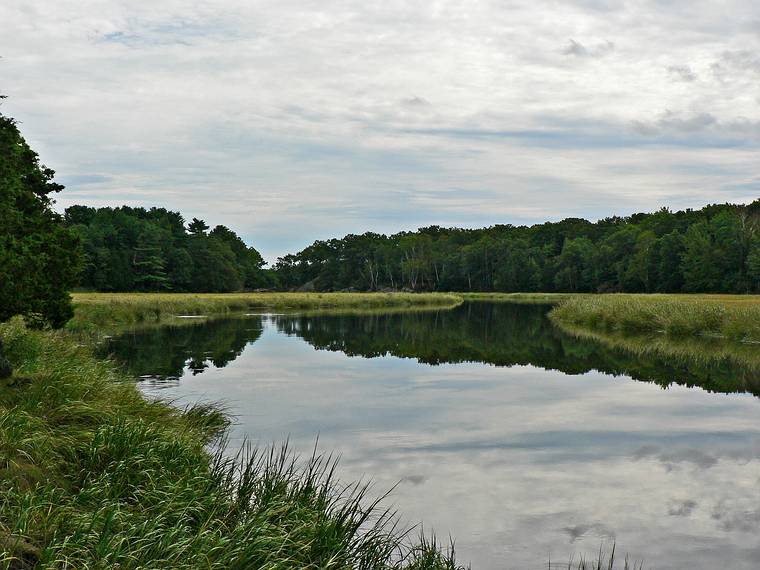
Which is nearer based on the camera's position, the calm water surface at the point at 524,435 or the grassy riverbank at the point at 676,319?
the calm water surface at the point at 524,435

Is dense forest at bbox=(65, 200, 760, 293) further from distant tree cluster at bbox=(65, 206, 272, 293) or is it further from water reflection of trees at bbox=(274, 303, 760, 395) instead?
water reflection of trees at bbox=(274, 303, 760, 395)

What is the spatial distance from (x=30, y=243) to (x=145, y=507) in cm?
1042

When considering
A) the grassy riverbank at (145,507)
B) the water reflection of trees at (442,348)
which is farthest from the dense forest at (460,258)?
the grassy riverbank at (145,507)

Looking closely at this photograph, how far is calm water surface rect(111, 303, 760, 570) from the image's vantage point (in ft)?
31.9

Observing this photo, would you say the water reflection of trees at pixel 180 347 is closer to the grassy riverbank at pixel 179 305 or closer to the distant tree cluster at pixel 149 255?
the grassy riverbank at pixel 179 305

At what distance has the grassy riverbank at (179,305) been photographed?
45625 millimetres

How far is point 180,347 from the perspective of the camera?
1339 inches

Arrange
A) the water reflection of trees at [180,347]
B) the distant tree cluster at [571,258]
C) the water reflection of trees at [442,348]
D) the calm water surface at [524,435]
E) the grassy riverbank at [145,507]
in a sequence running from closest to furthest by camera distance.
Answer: the grassy riverbank at [145,507]
the calm water surface at [524,435]
the water reflection of trees at [442,348]
the water reflection of trees at [180,347]
the distant tree cluster at [571,258]

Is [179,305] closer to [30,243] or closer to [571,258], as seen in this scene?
[30,243]

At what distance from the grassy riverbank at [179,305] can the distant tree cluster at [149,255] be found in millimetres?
38905

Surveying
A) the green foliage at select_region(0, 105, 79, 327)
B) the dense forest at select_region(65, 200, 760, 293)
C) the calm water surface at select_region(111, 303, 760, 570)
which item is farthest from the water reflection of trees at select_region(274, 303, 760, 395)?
the dense forest at select_region(65, 200, 760, 293)

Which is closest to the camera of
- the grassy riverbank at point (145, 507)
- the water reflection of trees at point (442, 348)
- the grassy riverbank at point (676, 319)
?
the grassy riverbank at point (145, 507)

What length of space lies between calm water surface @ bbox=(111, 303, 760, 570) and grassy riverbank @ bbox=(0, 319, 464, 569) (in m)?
1.55

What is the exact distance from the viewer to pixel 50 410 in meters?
11.1
